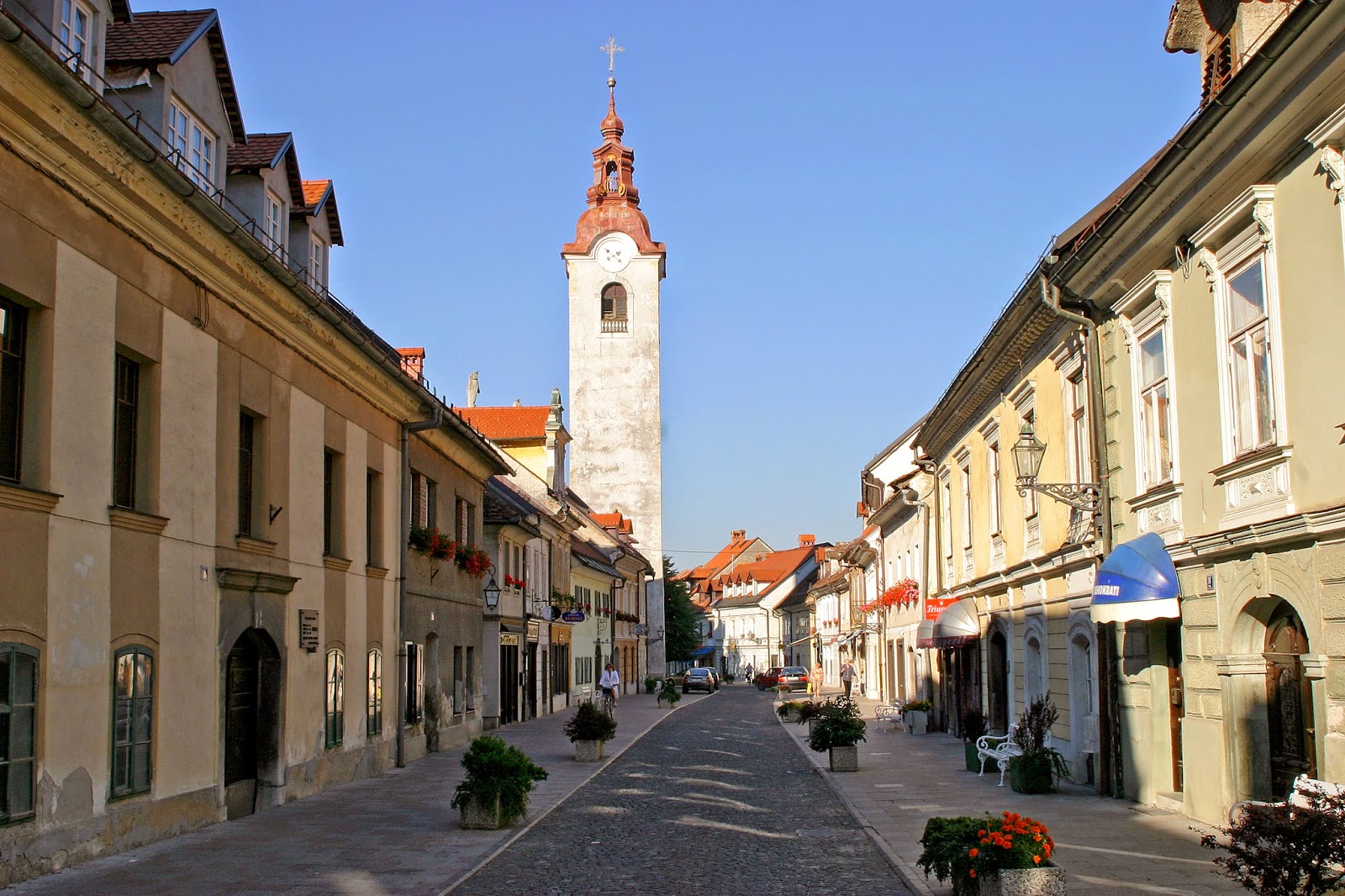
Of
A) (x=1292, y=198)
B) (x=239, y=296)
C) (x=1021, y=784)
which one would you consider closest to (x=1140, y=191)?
(x=1292, y=198)

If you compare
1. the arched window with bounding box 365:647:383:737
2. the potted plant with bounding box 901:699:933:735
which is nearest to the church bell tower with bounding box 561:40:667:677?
the potted plant with bounding box 901:699:933:735

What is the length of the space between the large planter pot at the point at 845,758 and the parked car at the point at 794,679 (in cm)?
4040

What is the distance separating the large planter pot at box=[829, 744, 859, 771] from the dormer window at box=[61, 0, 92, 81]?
48.1 ft

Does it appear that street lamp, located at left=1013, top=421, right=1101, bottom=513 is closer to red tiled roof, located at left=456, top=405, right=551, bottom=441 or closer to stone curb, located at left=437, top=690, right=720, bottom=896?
stone curb, located at left=437, top=690, right=720, bottom=896

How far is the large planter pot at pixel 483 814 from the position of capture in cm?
1438

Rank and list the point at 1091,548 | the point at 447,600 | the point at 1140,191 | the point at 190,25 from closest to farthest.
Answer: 1. the point at 1140,191
2. the point at 190,25
3. the point at 1091,548
4. the point at 447,600

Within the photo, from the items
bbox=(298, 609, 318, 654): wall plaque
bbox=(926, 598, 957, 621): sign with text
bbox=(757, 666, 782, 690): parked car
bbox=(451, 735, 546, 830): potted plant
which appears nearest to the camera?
bbox=(451, 735, 546, 830): potted plant

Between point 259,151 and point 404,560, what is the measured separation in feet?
26.9

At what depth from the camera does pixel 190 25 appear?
14.7 meters

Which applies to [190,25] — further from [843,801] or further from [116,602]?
[843,801]

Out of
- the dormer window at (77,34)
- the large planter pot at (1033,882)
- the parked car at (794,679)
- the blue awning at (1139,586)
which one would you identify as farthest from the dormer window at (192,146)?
the parked car at (794,679)

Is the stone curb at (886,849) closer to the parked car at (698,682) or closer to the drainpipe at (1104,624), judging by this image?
the drainpipe at (1104,624)

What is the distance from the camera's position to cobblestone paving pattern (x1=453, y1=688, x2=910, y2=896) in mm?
10914

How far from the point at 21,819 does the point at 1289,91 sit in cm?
1169
